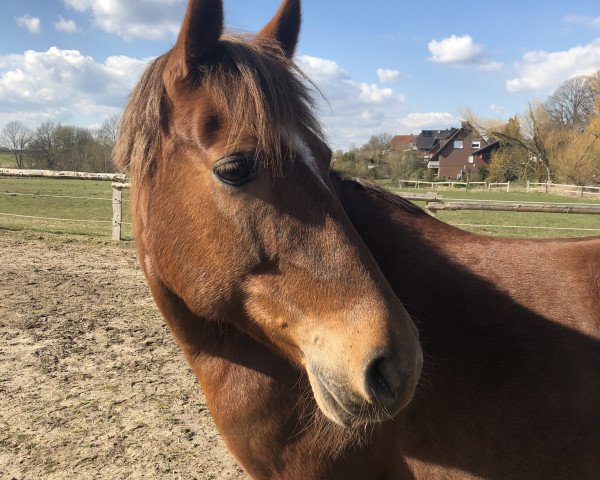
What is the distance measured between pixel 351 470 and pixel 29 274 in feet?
26.3

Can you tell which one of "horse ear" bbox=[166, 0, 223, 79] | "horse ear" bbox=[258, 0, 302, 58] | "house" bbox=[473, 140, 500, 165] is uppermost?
"house" bbox=[473, 140, 500, 165]

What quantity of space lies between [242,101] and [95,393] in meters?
3.73

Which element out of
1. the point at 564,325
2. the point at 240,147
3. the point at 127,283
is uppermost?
the point at 240,147

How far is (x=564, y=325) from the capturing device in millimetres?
1779

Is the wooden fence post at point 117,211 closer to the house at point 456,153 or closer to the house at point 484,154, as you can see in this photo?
the house at point 484,154

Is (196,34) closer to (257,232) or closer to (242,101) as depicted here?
(242,101)

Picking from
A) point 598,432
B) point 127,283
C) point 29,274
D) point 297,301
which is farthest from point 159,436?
point 29,274

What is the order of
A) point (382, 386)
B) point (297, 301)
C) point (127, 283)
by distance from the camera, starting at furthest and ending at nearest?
point (127, 283)
point (297, 301)
point (382, 386)

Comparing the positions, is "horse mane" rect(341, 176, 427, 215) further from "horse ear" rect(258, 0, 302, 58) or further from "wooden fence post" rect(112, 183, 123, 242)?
"wooden fence post" rect(112, 183, 123, 242)

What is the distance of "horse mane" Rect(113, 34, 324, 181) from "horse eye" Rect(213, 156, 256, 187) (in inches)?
2.1

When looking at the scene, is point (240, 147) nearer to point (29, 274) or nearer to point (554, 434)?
point (554, 434)

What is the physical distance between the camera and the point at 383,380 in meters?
1.37

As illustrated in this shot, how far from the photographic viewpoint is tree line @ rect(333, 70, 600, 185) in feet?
139

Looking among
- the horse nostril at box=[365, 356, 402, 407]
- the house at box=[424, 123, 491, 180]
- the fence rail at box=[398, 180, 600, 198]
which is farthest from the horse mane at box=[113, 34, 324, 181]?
the house at box=[424, 123, 491, 180]
